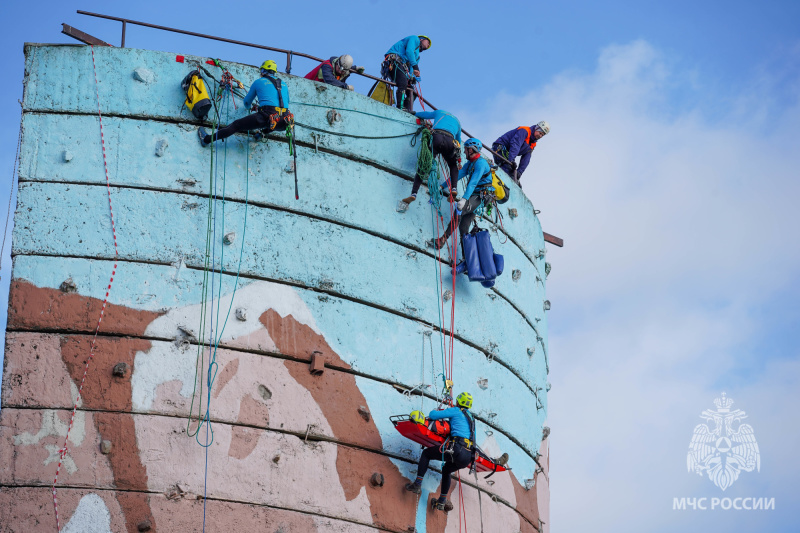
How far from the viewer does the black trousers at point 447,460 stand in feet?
45.4

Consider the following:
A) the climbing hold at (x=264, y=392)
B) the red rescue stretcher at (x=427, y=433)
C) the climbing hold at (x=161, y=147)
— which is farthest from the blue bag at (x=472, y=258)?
the climbing hold at (x=161, y=147)

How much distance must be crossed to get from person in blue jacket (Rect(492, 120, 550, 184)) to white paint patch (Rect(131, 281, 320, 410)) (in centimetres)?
601

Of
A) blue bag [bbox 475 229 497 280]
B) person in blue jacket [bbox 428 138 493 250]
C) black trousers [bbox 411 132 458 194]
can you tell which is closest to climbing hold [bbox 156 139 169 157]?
black trousers [bbox 411 132 458 194]

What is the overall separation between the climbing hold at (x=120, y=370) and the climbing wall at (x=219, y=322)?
0.08m

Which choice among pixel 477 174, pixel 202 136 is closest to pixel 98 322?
pixel 202 136

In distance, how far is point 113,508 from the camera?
40.8 feet

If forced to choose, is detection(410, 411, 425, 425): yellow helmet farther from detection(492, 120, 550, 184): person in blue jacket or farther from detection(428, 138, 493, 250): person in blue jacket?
detection(492, 120, 550, 184): person in blue jacket

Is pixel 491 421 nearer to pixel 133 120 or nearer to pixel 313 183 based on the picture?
pixel 313 183

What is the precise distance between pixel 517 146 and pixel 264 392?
7379 millimetres

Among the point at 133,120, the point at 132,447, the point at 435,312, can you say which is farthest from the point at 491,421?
the point at 133,120

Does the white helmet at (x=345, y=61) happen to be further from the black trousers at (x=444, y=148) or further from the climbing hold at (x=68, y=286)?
the climbing hold at (x=68, y=286)

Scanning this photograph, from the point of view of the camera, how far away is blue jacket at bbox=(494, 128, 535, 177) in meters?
18.9

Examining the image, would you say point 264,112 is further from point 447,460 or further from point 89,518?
point 89,518

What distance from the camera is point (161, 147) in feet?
46.0
